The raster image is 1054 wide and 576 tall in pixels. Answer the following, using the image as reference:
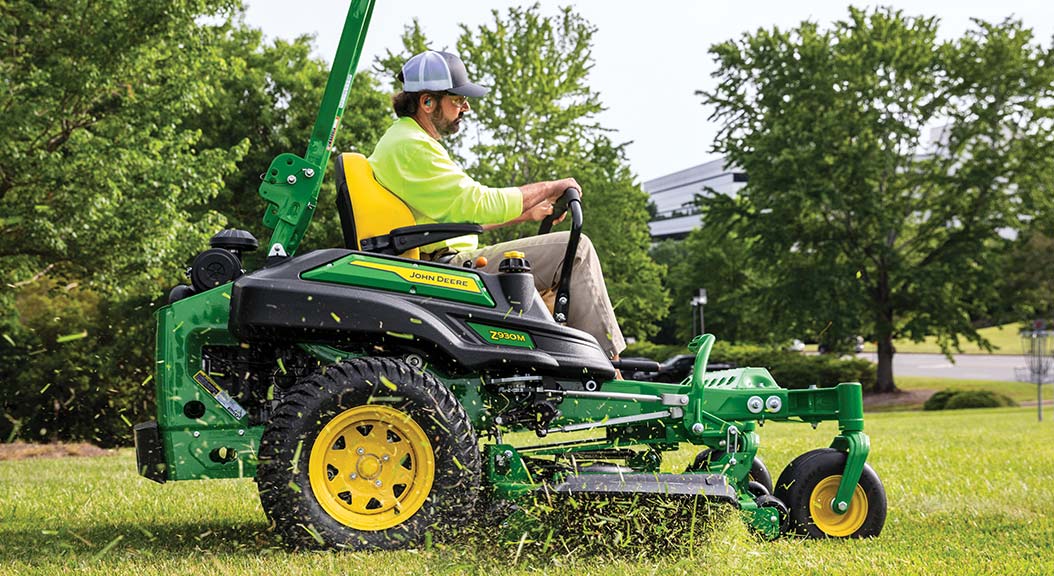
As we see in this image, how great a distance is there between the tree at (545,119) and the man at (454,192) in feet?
58.4

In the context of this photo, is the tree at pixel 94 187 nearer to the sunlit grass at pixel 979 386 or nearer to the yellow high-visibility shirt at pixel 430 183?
the yellow high-visibility shirt at pixel 430 183

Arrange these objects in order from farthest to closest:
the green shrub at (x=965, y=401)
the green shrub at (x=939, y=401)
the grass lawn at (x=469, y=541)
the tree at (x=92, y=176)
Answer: the green shrub at (x=939, y=401), the green shrub at (x=965, y=401), the tree at (x=92, y=176), the grass lawn at (x=469, y=541)

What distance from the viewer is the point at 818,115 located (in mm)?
29562

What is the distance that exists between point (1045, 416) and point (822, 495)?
20.3 metres

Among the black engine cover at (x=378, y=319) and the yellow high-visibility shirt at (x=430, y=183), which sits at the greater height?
the yellow high-visibility shirt at (x=430, y=183)

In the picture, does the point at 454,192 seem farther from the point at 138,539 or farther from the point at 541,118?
the point at 541,118

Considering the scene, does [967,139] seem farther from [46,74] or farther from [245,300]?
[245,300]

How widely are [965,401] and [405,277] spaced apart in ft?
88.7

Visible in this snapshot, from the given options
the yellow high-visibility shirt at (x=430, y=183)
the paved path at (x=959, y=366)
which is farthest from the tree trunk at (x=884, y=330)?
the yellow high-visibility shirt at (x=430, y=183)

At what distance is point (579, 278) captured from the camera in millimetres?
4562

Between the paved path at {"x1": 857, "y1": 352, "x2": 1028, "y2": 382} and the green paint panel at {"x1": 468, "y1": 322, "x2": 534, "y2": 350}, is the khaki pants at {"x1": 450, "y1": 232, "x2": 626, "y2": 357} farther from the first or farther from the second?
the paved path at {"x1": 857, "y1": 352, "x2": 1028, "y2": 382}

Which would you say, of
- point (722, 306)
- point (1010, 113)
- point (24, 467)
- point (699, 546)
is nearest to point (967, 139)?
point (1010, 113)

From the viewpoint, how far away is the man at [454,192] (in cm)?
445

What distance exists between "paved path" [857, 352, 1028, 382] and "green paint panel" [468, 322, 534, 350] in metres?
34.9
